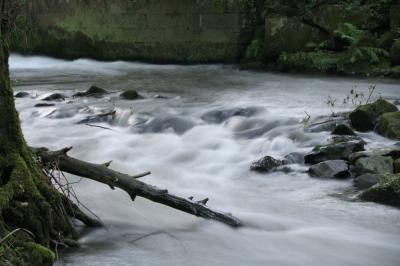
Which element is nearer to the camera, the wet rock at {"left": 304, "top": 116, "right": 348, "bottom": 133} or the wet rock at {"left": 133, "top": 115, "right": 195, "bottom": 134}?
the wet rock at {"left": 304, "top": 116, "right": 348, "bottom": 133}

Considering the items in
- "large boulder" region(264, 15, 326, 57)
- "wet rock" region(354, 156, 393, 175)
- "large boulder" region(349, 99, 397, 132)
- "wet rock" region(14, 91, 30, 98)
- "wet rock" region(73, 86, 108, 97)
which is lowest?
"wet rock" region(14, 91, 30, 98)

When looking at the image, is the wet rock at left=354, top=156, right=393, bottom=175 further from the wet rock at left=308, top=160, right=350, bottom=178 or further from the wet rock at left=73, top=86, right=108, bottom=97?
the wet rock at left=73, top=86, right=108, bottom=97

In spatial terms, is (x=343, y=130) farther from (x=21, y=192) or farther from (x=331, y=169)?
(x=21, y=192)

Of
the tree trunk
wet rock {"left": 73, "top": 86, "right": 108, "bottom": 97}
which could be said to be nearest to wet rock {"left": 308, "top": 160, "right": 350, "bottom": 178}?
the tree trunk

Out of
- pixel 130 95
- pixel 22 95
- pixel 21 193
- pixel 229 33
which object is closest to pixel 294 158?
pixel 21 193

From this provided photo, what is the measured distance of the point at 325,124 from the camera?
7.70m

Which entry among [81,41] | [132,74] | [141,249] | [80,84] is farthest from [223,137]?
[81,41]

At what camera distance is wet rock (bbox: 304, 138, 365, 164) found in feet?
21.0

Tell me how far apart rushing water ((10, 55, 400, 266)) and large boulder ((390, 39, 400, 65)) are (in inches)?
40.8

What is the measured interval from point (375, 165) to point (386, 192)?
0.71 meters

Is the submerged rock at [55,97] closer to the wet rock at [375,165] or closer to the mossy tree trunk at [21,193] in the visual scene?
the wet rock at [375,165]

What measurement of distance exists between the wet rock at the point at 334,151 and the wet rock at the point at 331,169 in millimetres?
273

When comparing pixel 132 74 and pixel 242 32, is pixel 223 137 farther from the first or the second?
pixel 242 32

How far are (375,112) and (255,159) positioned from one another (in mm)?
1863
